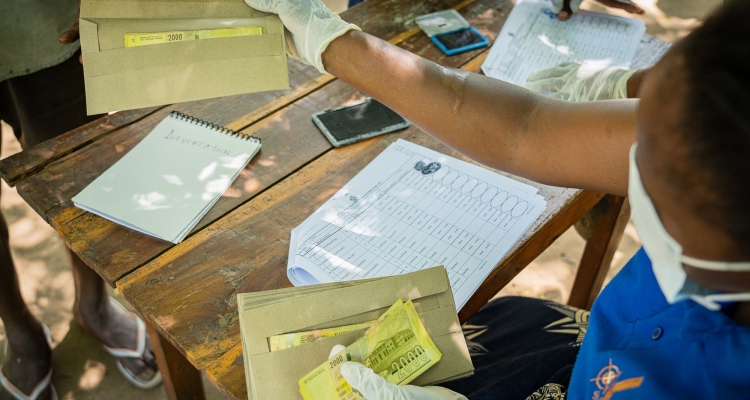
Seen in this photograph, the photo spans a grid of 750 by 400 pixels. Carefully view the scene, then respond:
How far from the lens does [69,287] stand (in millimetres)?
2336

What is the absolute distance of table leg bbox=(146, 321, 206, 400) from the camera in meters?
1.38

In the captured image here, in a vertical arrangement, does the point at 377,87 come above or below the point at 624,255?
above

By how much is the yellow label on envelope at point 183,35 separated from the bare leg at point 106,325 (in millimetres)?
1003

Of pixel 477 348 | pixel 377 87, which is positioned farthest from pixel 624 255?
pixel 377 87

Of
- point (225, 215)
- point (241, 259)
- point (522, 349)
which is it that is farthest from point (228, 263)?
point (522, 349)

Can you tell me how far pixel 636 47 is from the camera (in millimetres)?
1787

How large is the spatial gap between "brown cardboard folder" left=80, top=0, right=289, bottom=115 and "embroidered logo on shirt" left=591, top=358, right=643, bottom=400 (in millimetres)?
829

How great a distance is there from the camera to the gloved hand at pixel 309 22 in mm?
1277

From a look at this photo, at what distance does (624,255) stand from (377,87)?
5.85 ft

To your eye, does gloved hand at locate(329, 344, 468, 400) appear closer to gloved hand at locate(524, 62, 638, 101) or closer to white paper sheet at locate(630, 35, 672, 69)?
gloved hand at locate(524, 62, 638, 101)

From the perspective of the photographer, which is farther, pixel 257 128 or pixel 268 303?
pixel 257 128

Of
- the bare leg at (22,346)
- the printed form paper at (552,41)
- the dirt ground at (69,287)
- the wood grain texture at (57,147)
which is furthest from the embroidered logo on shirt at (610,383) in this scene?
the bare leg at (22,346)

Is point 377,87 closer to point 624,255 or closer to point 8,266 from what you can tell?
point 8,266

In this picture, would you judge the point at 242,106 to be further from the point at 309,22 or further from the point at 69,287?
the point at 69,287
